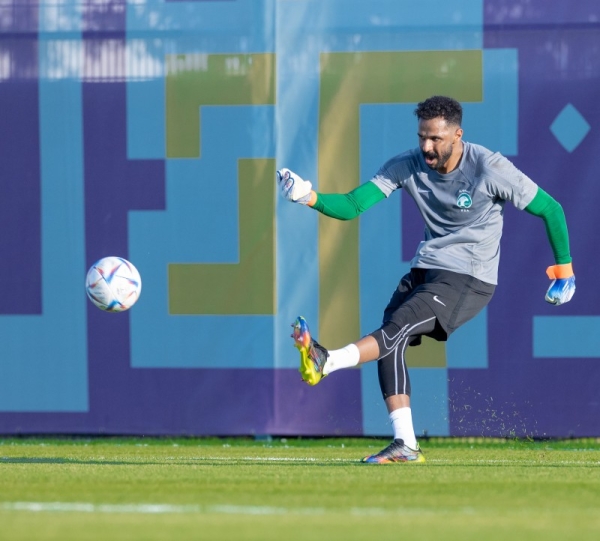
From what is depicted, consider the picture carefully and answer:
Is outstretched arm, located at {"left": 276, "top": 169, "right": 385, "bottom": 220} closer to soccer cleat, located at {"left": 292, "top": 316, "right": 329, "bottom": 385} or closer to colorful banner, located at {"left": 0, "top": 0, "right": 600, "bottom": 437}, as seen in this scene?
soccer cleat, located at {"left": 292, "top": 316, "right": 329, "bottom": 385}

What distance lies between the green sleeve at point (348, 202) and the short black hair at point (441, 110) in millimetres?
494

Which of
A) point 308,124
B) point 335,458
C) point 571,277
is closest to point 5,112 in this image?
point 308,124

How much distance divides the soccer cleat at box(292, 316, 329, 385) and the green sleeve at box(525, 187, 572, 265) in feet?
4.89

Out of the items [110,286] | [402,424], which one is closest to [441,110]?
[402,424]

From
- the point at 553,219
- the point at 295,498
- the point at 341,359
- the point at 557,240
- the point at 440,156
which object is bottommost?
the point at 295,498

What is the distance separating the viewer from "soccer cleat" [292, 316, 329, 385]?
5.46 m

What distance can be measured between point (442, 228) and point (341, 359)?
1.07 m

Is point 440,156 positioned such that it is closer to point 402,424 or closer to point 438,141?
point 438,141

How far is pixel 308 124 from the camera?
27.8 ft

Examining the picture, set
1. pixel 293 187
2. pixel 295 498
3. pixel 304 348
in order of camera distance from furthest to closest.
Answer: pixel 293 187 < pixel 304 348 < pixel 295 498

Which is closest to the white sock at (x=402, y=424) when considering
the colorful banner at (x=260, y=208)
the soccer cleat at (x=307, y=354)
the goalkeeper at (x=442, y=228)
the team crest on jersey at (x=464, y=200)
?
the goalkeeper at (x=442, y=228)

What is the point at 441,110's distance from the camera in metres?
6.11

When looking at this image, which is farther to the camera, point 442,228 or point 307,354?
point 442,228

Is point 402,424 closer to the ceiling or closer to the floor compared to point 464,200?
closer to the floor
